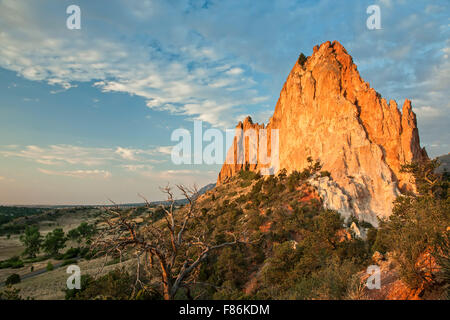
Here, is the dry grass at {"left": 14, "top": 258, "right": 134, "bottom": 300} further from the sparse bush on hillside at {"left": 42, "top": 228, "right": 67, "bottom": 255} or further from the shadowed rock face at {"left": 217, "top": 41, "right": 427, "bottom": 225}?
the shadowed rock face at {"left": 217, "top": 41, "right": 427, "bottom": 225}

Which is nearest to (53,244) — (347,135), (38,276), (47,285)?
(38,276)

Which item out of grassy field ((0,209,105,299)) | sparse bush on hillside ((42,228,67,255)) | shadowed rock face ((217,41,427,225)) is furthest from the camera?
sparse bush on hillside ((42,228,67,255))

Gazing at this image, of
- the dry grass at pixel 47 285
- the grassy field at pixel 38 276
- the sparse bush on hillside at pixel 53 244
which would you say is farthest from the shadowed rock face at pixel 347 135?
the sparse bush on hillside at pixel 53 244

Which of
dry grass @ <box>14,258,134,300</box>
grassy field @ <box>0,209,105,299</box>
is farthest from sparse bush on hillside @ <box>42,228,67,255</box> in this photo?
dry grass @ <box>14,258,134,300</box>

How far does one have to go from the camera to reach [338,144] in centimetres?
3222

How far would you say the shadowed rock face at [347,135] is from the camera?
2695cm

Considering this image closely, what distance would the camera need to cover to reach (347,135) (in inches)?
1257

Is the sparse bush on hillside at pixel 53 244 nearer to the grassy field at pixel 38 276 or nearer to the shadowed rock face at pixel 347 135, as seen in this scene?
the grassy field at pixel 38 276

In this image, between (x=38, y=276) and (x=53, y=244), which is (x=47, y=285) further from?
(x=53, y=244)

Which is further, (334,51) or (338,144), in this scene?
(334,51)

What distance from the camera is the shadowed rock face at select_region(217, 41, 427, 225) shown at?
26953 mm
